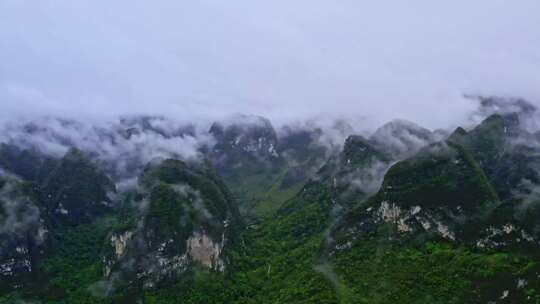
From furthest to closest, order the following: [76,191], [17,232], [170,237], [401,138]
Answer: [401,138] < [76,191] < [17,232] < [170,237]

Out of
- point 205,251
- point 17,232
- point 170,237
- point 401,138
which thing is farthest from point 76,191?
point 401,138

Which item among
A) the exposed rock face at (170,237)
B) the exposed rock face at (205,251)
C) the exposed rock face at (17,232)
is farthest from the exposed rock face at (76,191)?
the exposed rock face at (205,251)

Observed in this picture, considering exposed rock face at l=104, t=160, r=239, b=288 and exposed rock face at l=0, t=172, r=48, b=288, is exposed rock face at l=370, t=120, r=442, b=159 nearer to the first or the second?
exposed rock face at l=104, t=160, r=239, b=288

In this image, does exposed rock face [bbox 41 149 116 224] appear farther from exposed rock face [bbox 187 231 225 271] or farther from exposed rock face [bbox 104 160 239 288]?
exposed rock face [bbox 187 231 225 271]

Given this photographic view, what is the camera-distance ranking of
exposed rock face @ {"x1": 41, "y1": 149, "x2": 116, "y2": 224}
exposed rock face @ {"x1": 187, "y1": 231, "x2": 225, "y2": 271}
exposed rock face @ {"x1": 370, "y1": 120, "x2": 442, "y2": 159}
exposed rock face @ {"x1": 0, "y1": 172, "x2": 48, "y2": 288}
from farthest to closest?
exposed rock face @ {"x1": 41, "y1": 149, "x2": 116, "y2": 224} → exposed rock face @ {"x1": 370, "y1": 120, "x2": 442, "y2": 159} → exposed rock face @ {"x1": 0, "y1": 172, "x2": 48, "y2": 288} → exposed rock face @ {"x1": 187, "y1": 231, "x2": 225, "y2": 271}

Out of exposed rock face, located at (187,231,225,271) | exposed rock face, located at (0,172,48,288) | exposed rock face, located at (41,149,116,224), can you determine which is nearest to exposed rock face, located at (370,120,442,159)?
exposed rock face, located at (187,231,225,271)

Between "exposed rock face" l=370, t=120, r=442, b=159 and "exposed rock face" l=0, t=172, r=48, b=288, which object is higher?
"exposed rock face" l=370, t=120, r=442, b=159

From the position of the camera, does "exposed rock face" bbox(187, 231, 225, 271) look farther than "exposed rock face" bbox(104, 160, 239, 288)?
Yes

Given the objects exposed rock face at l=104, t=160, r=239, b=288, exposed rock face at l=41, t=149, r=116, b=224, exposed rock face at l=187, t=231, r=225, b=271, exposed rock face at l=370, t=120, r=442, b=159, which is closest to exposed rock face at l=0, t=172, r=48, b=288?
exposed rock face at l=41, t=149, r=116, b=224

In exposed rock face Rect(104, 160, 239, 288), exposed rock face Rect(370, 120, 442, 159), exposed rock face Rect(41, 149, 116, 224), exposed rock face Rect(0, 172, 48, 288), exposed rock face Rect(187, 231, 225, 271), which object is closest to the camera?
exposed rock face Rect(104, 160, 239, 288)

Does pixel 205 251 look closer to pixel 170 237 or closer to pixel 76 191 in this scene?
pixel 170 237
